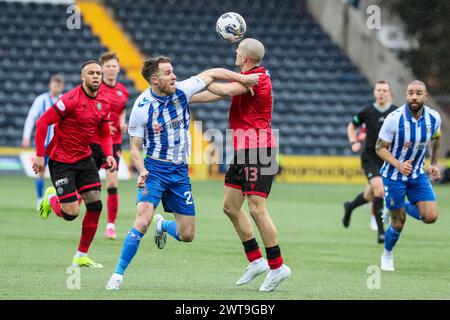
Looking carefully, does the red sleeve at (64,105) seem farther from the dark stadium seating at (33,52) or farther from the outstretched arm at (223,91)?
the dark stadium seating at (33,52)

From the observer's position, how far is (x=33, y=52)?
3116 centimetres

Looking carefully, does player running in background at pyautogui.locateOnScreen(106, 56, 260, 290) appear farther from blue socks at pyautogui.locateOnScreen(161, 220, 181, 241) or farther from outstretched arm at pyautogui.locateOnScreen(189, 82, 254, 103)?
blue socks at pyautogui.locateOnScreen(161, 220, 181, 241)

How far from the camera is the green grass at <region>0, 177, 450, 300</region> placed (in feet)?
28.6

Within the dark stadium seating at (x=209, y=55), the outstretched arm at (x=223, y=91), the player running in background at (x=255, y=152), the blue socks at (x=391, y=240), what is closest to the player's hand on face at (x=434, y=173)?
the blue socks at (x=391, y=240)

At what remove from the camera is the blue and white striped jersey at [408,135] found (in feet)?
35.6

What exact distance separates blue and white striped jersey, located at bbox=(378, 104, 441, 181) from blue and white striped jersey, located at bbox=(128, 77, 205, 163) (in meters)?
2.66

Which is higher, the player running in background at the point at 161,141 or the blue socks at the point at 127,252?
the player running in background at the point at 161,141

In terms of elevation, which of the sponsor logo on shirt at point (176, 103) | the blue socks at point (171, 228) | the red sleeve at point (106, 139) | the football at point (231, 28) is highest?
the football at point (231, 28)

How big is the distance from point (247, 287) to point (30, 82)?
867 inches

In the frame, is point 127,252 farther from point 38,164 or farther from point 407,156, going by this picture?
point 407,156

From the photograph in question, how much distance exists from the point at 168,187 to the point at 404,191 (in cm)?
303

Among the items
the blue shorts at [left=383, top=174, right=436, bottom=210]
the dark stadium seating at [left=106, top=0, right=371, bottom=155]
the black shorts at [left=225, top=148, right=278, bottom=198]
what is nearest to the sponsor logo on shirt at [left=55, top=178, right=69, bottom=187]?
the black shorts at [left=225, top=148, right=278, bottom=198]

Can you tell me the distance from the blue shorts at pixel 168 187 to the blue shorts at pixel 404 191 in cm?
263

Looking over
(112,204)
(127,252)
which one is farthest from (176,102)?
(112,204)
